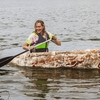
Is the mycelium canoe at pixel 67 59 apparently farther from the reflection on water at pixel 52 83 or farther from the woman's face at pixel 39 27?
the woman's face at pixel 39 27

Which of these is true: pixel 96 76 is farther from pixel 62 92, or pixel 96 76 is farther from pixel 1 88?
pixel 1 88

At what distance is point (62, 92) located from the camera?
10.2 m

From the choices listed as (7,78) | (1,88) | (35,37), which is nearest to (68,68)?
(35,37)

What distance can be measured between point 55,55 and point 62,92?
317cm

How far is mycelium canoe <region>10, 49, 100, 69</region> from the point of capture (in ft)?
43.0

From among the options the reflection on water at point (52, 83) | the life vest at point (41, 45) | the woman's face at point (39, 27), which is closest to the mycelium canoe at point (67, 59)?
the reflection on water at point (52, 83)

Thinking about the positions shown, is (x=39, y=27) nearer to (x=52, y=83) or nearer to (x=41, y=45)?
(x=41, y=45)

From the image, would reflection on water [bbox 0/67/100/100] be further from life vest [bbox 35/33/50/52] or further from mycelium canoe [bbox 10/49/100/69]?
life vest [bbox 35/33/50/52]

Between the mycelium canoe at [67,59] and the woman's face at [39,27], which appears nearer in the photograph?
the woman's face at [39,27]

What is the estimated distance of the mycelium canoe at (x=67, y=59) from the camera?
13.1 m

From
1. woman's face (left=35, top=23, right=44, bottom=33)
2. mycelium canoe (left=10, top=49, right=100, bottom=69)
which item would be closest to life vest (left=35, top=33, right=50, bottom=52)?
woman's face (left=35, top=23, right=44, bottom=33)

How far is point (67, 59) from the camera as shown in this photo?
1318cm

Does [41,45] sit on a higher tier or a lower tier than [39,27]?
lower

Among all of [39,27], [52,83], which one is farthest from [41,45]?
[52,83]
